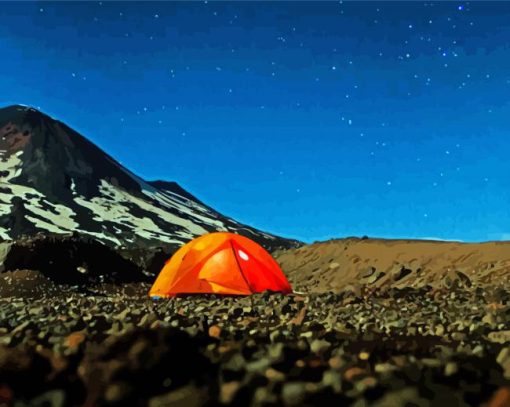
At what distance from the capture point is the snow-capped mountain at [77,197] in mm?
129875

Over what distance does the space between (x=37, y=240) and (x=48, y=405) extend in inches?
963

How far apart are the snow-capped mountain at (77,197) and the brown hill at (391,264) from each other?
3123 inches

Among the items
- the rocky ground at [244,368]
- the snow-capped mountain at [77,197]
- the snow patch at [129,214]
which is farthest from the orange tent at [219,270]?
the snow patch at [129,214]

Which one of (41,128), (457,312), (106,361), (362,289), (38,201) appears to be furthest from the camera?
(41,128)

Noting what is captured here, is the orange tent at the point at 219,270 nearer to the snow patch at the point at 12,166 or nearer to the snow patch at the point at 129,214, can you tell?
the snow patch at the point at 129,214

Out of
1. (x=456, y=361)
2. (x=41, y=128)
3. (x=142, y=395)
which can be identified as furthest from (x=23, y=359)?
(x=41, y=128)

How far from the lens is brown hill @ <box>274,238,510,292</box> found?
25373mm

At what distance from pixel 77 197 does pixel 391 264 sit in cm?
13045

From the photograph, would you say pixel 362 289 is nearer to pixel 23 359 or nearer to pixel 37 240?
pixel 23 359

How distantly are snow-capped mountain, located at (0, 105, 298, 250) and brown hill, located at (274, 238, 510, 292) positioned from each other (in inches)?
3123

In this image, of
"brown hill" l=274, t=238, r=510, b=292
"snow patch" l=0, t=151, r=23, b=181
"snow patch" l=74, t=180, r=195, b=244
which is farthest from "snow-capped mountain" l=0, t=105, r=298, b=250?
"brown hill" l=274, t=238, r=510, b=292

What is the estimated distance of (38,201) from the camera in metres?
140

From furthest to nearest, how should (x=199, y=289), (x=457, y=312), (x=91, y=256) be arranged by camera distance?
(x=91, y=256) < (x=199, y=289) < (x=457, y=312)

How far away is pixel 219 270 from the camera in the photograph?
2125cm
